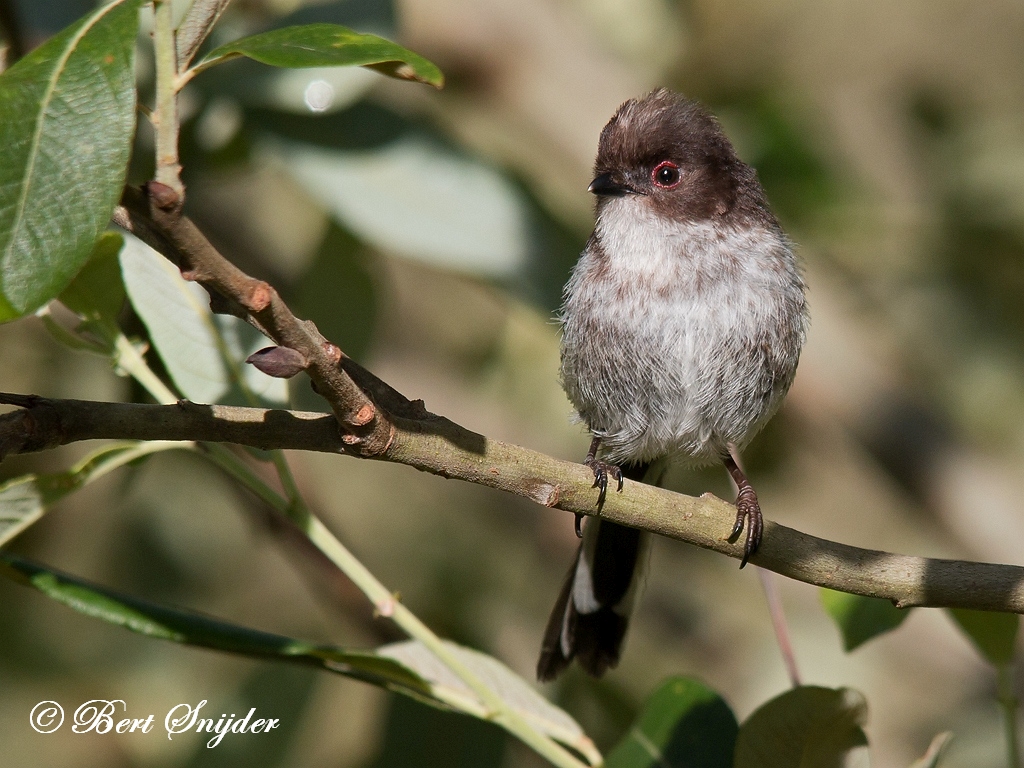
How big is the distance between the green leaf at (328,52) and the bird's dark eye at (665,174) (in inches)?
72.2

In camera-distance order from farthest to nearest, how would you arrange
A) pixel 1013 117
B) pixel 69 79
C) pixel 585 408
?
pixel 1013 117 < pixel 585 408 < pixel 69 79

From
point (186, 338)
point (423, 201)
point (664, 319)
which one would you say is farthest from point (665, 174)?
point (186, 338)

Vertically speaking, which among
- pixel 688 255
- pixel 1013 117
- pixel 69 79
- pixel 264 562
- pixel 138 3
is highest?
pixel 1013 117

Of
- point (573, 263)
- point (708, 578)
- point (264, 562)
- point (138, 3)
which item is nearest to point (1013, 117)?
point (708, 578)

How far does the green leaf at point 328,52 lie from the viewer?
5.24 ft

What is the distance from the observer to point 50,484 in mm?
2152

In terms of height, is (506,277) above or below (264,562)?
above

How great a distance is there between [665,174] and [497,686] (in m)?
1.72

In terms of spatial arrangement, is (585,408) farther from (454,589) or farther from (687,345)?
(454,589)

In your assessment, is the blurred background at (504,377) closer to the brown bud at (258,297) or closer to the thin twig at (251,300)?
the thin twig at (251,300)

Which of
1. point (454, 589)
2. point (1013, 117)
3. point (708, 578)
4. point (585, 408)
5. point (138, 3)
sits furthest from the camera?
Answer: point (1013, 117)

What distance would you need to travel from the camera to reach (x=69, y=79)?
4.70ft

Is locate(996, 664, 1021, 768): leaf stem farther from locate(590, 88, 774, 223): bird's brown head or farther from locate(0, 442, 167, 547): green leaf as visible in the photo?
locate(0, 442, 167, 547): green leaf

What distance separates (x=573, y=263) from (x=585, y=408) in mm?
491
